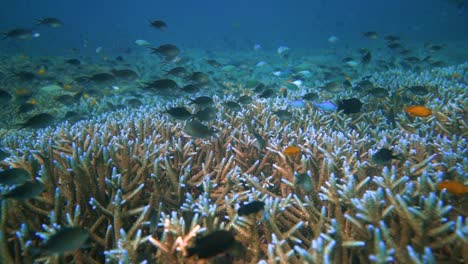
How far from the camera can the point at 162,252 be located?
2207 mm

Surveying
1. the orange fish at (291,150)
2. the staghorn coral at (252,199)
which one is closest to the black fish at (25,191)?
the staghorn coral at (252,199)

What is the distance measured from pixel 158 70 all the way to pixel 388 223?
17560mm

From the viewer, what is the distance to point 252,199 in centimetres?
279

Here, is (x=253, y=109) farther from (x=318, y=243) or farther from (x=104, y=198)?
(x=318, y=243)

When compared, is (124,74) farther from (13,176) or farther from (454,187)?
(454,187)

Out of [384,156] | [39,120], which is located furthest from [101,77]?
[384,156]

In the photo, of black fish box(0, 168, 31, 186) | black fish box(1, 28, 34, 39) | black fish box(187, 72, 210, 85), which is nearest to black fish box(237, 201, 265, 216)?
black fish box(0, 168, 31, 186)

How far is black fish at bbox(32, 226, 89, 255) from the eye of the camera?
182 cm

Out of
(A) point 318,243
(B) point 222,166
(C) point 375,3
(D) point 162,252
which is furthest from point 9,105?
(C) point 375,3

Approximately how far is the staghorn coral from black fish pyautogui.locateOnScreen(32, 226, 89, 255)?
1.02 ft

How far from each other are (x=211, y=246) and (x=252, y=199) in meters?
1.17

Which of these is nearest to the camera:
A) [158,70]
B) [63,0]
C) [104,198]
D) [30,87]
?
[104,198]

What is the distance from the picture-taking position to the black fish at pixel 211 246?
1664 millimetres

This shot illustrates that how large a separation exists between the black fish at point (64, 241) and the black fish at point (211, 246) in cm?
87
